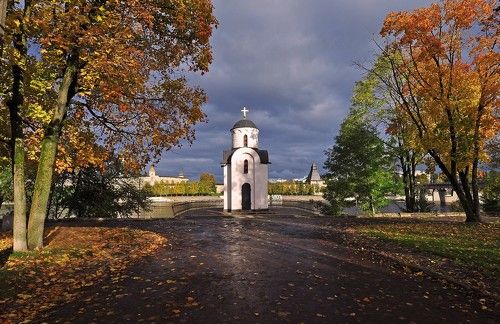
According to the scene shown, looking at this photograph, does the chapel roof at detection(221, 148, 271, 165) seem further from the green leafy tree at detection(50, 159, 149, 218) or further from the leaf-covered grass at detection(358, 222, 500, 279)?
the leaf-covered grass at detection(358, 222, 500, 279)

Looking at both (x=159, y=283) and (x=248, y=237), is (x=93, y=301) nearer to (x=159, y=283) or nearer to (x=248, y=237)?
(x=159, y=283)

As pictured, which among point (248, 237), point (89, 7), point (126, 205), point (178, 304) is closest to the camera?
point (178, 304)

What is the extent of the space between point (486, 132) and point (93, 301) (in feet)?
73.8

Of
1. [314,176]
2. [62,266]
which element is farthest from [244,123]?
[314,176]

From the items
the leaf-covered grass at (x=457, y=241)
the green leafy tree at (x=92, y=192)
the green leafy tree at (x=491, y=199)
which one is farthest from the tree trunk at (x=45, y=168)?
the green leafy tree at (x=491, y=199)

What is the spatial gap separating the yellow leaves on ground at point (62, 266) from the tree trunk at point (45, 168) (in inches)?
26.3

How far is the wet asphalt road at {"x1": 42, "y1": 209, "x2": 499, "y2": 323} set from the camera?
6.52 m

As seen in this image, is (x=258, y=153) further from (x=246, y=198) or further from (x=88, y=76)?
(x=88, y=76)

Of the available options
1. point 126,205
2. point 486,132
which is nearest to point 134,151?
point 126,205

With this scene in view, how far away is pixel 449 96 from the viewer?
2127cm

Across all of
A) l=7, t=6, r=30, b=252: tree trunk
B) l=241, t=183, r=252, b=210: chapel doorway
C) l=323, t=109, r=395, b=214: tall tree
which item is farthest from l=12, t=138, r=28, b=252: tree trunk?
l=241, t=183, r=252, b=210: chapel doorway

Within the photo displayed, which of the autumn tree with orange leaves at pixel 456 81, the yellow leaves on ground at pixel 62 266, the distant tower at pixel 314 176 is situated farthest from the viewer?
the distant tower at pixel 314 176

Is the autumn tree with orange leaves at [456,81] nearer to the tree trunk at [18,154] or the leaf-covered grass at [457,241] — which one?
the leaf-covered grass at [457,241]

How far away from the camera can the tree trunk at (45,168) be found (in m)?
11.5
